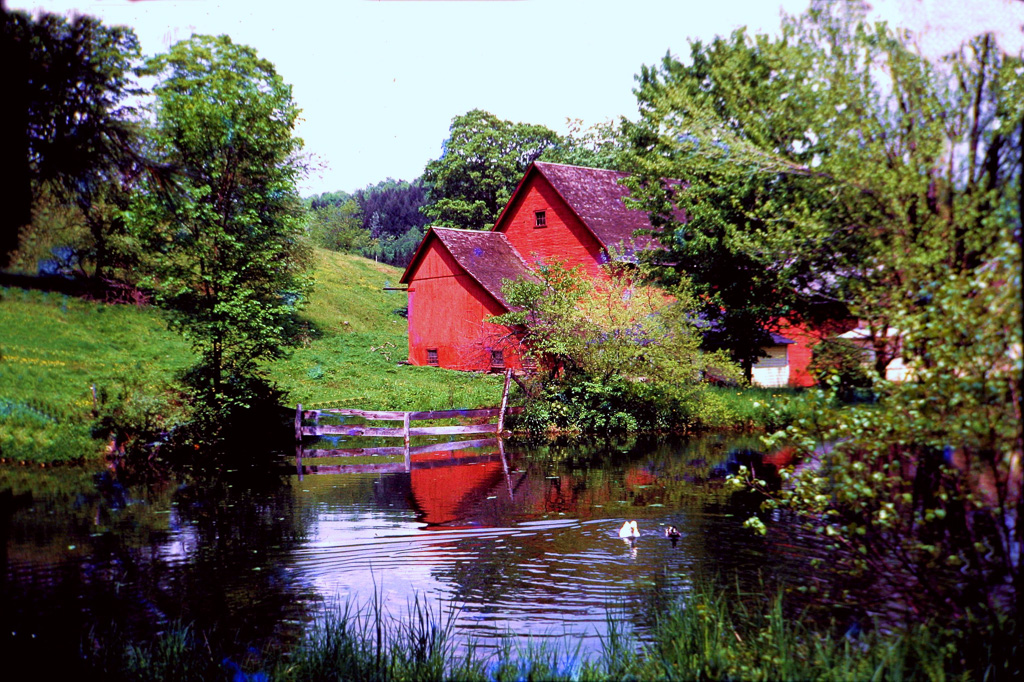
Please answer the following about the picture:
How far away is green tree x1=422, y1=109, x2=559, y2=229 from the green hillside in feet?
18.2

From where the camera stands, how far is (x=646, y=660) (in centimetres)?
476

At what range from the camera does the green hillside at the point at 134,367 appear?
1404 centimetres

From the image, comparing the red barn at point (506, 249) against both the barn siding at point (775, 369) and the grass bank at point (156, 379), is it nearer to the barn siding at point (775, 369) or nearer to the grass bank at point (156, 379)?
the grass bank at point (156, 379)

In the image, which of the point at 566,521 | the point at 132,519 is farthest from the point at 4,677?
the point at 566,521

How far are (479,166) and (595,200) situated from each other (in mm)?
4977

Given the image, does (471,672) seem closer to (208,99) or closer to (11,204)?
(11,204)

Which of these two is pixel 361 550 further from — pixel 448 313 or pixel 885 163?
pixel 448 313

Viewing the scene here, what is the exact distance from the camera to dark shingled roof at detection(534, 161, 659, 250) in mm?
25516

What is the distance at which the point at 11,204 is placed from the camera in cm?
452

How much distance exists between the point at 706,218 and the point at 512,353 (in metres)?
6.09

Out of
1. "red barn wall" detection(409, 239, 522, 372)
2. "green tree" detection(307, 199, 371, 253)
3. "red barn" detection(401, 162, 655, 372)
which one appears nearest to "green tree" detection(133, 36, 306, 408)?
"red barn wall" detection(409, 239, 522, 372)

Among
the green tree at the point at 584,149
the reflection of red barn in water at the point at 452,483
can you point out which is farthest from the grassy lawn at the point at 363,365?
the green tree at the point at 584,149

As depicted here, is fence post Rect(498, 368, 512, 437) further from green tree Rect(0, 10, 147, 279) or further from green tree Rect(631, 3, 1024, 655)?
green tree Rect(0, 10, 147, 279)

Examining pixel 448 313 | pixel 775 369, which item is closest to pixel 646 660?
pixel 448 313
